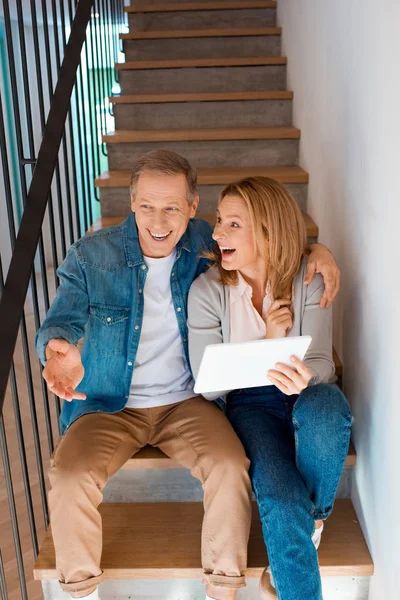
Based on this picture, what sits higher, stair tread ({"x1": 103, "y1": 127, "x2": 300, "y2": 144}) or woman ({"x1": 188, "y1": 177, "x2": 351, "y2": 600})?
stair tread ({"x1": 103, "y1": 127, "x2": 300, "y2": 144})

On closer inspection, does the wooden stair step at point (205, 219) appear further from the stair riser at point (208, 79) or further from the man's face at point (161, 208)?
the stair riser at point (208, 79)

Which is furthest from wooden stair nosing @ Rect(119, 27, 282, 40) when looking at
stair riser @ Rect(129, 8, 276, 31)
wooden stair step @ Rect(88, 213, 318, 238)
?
wooden stair step @ Rect(88, 213, 318, 238)

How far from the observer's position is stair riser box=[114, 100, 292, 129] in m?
3.10

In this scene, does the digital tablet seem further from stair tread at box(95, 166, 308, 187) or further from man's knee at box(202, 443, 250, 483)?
stair tread at box(95, 166, 308, 187)

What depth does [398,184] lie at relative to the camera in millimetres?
1328

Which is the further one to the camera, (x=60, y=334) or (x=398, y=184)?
(x=60, y=334)

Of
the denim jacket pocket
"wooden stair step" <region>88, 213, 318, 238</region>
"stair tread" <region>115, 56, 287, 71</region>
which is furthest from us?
"stair tread" <region>115, 56, 287, 71</region>

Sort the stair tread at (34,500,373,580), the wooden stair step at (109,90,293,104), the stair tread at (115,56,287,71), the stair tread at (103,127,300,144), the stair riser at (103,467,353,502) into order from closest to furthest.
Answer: the stair tread at (34,500,373,580)
the stair riser at (103,467,353,502)
the stair tread at (103,127,300,144)
the wooden stair step at (109,90,293,104)
the stair tread at (115,56,287,71)

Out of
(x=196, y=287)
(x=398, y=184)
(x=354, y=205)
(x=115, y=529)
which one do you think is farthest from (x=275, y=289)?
(x=115, y=529)

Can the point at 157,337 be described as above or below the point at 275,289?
below

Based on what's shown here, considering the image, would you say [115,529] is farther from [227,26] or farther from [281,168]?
[227,26]

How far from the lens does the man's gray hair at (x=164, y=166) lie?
167 centimetres

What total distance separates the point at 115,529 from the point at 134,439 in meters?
0.26

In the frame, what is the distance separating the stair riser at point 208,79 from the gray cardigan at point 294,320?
6.07ft
